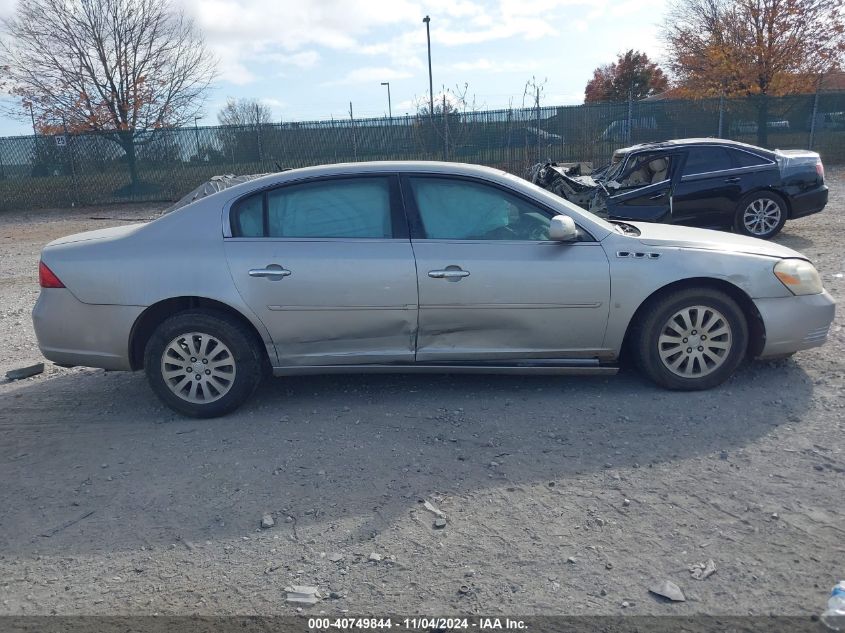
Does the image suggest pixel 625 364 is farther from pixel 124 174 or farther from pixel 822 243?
pixel 124 174

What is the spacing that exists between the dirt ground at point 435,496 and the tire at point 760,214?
504 cm

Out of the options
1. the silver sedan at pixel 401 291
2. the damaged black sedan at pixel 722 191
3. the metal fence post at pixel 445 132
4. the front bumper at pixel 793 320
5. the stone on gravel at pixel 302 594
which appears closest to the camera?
the stone on gravel at pixel 302 594

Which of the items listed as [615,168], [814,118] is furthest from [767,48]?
[615,168]

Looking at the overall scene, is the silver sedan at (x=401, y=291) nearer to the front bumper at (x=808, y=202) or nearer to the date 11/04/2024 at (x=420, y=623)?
the date 11/04/2024 at (x=420, y=623)

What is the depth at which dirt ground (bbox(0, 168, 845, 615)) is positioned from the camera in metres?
2.94

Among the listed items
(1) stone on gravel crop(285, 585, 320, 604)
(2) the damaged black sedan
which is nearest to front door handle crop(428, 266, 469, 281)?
(1) stone on gravel crop(285, 585, 320, 604)

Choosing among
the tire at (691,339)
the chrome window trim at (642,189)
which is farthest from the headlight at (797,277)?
the chrome window trim at (642,189)

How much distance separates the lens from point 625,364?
533cm

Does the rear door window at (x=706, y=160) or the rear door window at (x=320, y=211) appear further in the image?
Answer: the rear door window at (x=706, y=160)

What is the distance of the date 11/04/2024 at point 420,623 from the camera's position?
2699 mm

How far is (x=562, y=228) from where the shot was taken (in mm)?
4504

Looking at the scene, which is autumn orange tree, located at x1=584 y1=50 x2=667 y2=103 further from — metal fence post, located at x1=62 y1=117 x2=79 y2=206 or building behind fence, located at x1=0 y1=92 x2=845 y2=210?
metal fence post, located at x1=62 y1=117 x2=79 y2=206

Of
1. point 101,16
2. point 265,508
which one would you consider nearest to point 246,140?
point 101,16

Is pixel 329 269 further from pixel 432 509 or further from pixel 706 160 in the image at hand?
pixel 706 160
